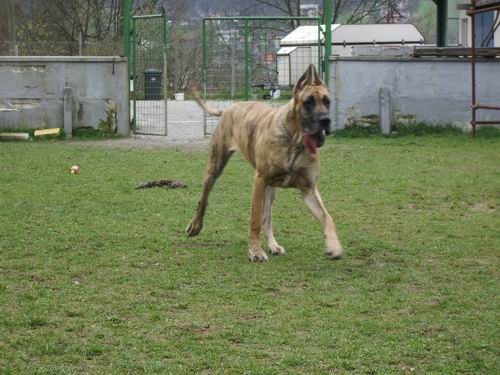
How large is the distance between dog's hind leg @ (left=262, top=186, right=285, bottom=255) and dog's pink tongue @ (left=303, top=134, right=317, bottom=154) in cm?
71

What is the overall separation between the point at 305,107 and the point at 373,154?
8.80m

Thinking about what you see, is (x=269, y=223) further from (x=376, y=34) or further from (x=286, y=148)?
(x=376, y=34)

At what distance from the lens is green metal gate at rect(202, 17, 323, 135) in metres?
21.0

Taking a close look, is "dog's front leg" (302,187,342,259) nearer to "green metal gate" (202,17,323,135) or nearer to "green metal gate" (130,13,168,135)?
"green metal gate" (202,17,323,135)

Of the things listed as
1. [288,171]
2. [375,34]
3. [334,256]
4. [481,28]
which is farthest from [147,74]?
[334,256]

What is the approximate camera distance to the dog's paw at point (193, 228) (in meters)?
9.09

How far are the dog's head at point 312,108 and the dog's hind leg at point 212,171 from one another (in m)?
1.23

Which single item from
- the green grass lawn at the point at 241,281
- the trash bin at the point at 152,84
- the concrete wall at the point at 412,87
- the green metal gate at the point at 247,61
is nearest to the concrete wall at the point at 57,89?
the trash bin at the point at 152,84

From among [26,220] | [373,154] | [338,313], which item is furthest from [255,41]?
[338,313]

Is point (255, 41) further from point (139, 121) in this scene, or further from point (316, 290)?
point (316, 290)

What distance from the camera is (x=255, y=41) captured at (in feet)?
70.9

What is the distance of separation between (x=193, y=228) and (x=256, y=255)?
1213 millimetres

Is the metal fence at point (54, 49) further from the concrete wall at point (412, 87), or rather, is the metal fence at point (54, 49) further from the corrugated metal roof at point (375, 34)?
the corrugated metal roof at point (375, 34)

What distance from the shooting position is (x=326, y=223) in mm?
8109
